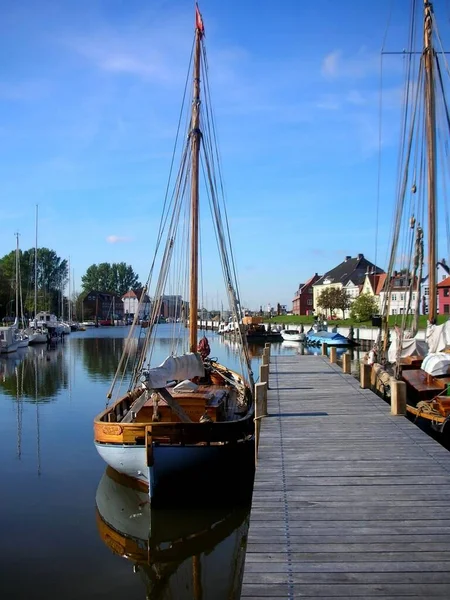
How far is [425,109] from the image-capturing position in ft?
81.1

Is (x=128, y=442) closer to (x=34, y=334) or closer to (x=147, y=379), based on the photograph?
(x=147, y=379)

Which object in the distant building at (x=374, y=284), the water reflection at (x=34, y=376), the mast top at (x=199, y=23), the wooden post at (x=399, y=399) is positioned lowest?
the water reflection at (x=34, y=376)

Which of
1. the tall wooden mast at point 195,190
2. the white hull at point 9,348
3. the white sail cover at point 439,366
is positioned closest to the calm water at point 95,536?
the tall wooden mast at point 195,190

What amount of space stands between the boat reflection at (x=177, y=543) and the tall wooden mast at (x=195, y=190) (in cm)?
524

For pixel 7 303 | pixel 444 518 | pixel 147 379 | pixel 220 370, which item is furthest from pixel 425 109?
pixel 7 303

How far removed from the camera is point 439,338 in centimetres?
2058

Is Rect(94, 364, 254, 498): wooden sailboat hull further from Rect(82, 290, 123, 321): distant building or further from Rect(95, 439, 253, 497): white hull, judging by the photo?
Rect(82, 290, 123, 321): distant building

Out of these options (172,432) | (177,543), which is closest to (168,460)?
(172,432)

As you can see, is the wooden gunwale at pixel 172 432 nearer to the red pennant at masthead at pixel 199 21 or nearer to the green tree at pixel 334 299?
the red pennant at masthead at pixel 199 21

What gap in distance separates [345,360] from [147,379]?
10512mm

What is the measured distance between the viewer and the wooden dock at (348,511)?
558 cm

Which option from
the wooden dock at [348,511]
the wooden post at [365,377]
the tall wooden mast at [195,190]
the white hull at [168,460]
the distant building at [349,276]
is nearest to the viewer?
the wooden dock at [348,511]

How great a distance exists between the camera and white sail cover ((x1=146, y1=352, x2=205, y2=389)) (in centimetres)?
1238

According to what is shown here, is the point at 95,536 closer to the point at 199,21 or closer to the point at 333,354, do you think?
the point at 333,354
